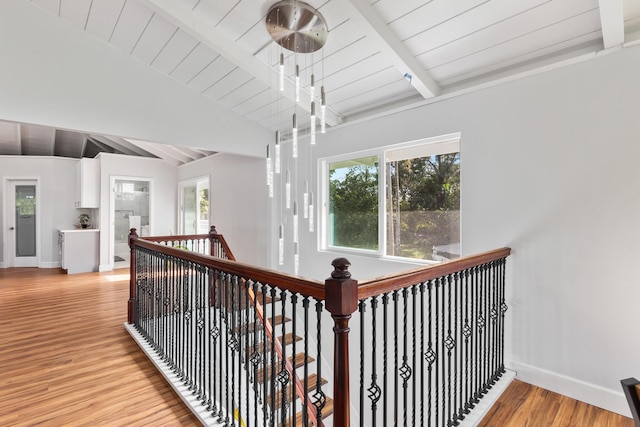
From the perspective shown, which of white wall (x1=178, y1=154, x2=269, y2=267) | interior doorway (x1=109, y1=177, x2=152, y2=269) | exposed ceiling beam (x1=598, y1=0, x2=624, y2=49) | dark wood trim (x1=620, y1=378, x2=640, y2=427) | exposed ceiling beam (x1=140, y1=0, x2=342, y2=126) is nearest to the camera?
dark wood trim (x1=620, y1=378, x2=640, y2=427)

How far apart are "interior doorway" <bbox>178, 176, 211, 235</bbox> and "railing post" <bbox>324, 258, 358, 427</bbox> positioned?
5.73 meters

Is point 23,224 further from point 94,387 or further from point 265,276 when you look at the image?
point 265,276

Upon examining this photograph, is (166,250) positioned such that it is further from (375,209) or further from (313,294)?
(375,209)

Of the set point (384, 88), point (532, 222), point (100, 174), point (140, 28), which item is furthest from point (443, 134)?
point (100, 174)

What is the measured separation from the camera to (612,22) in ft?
6.19

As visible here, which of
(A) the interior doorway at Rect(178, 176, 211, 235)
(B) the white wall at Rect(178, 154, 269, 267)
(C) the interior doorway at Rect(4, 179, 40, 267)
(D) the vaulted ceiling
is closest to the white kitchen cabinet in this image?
(C) the interior doorway at Rect(4, 179, 40, 267)

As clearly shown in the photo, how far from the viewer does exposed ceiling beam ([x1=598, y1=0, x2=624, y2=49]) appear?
178cm

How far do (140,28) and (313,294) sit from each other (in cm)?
350

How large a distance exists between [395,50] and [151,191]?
693cm

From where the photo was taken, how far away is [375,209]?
3.69m

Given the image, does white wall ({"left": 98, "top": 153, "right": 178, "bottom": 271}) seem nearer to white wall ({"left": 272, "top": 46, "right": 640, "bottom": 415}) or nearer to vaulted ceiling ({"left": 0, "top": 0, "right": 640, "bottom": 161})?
vaulted ceiling ({"left": 0, "top": 0, "right": 640, "bottom": 161})

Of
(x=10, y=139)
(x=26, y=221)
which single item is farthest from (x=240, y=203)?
(x=26, y=221)

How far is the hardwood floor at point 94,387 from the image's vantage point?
1.98 meters

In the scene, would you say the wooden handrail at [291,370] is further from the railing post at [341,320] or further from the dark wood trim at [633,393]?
the dark wood trim at [633,393]
